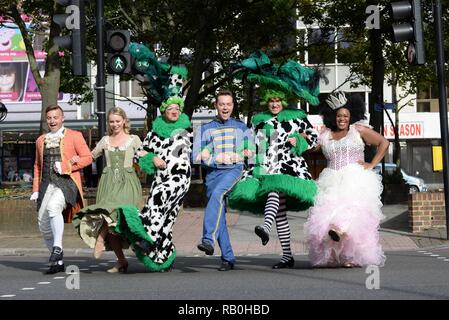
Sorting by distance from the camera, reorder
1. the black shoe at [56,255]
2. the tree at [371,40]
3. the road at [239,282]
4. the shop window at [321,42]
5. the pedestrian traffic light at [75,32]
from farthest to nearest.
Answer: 1. the shop window at [321,42]
2. the tree at [371,40]
3. the pedestrian traffic light at [75,32]
4. the black shoe at [56,255]
5. the road at [239,282]

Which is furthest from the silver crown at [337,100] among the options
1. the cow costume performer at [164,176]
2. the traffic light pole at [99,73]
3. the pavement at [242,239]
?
the traffic light pole at [99,73]

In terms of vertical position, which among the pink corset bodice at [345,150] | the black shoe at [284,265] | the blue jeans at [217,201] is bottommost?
the black shoe at [284,265]

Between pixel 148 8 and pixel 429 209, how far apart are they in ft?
41.5

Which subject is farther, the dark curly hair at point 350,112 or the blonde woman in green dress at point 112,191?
the dark curly hair at point 350,112

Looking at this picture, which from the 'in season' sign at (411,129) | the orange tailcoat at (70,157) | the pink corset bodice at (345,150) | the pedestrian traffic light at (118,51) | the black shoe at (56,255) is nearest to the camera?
the pink corset bodice at (345,150)

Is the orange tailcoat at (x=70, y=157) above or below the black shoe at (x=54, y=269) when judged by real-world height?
above

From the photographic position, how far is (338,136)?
10.5 m

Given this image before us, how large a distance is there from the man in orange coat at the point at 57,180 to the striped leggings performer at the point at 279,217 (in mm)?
2099

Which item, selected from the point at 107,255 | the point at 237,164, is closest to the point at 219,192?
the point at 237,164

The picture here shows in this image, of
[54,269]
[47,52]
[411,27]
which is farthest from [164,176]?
[47,52]

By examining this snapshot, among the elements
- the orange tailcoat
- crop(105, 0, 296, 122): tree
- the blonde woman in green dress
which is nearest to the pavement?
the orange tailcoat

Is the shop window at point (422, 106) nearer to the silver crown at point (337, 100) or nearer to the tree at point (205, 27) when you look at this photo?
the tree at point (205, 27)

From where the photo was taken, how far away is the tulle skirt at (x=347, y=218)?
10.0 m

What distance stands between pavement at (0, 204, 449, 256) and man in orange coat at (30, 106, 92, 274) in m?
3.42
